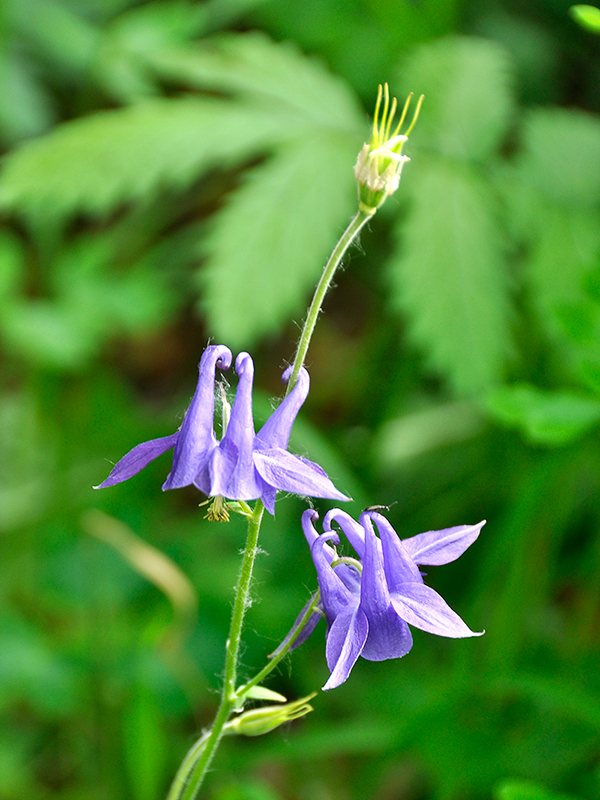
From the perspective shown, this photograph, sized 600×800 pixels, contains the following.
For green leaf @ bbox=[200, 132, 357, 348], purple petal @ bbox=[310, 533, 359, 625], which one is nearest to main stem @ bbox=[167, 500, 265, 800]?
purple petal @ bbox=[310, 533, 359, 625]

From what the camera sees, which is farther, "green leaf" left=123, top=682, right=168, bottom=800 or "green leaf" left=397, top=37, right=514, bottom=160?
"green leaf" left=397, top=37, right=514, bottom=160

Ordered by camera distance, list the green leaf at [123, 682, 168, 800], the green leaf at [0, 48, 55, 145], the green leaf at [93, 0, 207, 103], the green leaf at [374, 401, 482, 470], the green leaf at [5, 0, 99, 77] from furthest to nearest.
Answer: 1. the green leaf at [5, 0, 99, 77]
2. the green leaf at [0, 48, 55, 145]
3. the green leaf at [93, 0, 207, 103]
4. the green leaf at [374, 401, 482, 470]
5. the green leaf at [123, 682, 168, 800]

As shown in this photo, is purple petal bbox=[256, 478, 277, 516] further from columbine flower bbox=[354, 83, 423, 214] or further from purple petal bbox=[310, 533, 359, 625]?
columbine flower bbox=[354, 83, 423, 214]

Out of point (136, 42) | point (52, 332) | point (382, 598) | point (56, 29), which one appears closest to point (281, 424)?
point (382, 598)

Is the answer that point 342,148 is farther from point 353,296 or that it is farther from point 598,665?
point 353,296

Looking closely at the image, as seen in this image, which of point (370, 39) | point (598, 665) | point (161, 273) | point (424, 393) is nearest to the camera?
point (598, 665)

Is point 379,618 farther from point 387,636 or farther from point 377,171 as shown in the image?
point 377,171

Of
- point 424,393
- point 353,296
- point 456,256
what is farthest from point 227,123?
point 353,296
